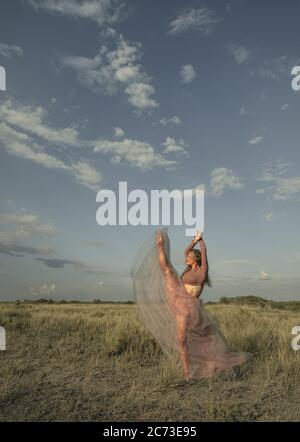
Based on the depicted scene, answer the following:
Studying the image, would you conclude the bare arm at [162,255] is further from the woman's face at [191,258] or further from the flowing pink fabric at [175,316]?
the woman's face at [191,258]

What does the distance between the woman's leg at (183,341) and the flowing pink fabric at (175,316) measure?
0.04 meters

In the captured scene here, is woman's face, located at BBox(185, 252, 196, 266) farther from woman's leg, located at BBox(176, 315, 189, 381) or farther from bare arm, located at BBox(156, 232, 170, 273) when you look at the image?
woman's leg, located at BBox(176, 315, 189, 381)

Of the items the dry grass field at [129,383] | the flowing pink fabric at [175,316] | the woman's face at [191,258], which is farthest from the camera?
the woman's face at [191,258]

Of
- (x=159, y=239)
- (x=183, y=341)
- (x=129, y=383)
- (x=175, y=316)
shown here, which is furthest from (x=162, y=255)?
(x=129, y=383)

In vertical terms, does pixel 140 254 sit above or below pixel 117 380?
above

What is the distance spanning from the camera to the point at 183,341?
7863mm

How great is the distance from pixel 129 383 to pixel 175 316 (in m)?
1.39

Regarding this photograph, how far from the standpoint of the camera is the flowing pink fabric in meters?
7.95

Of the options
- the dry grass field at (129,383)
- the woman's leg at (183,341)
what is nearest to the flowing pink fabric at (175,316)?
the woman's leg at (183,341)

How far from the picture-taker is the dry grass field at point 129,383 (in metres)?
6.47
